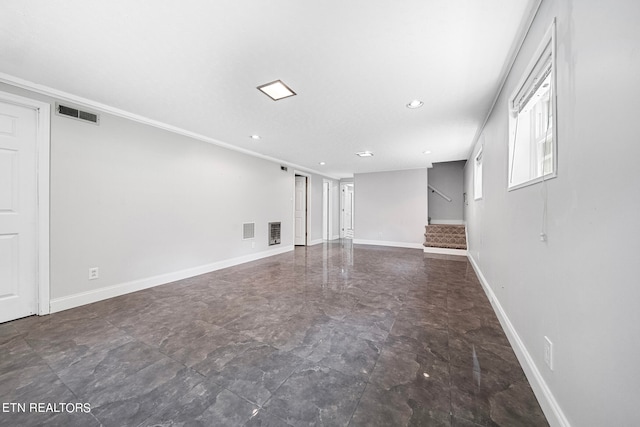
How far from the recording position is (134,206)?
306 cm

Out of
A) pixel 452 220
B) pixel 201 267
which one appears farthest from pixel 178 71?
pixel 452 220

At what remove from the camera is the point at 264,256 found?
17.3 feet

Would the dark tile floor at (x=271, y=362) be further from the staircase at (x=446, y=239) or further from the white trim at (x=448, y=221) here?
the white trim at (x=448, y=221)

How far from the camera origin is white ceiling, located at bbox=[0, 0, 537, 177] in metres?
1.42

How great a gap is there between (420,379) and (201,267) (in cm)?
365

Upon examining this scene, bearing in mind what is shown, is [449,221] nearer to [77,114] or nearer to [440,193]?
[440,193]

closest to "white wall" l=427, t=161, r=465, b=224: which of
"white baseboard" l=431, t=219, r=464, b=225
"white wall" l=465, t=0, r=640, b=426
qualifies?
"white baseboard" l=431, t=219, r=464, b=225

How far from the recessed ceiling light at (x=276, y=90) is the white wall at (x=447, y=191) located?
19.4 feet

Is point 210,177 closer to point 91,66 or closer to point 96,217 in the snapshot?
point 96,217

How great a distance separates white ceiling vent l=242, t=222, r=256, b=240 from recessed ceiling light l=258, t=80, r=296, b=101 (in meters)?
2.98

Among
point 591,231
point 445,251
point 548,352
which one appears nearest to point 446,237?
point 445,251

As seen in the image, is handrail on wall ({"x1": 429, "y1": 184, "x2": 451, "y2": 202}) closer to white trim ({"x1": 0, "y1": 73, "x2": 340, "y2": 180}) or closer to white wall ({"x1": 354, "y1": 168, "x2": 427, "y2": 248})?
white wall ({"x1": 354, "y1": 168, "x2": 427, "y2": 248})

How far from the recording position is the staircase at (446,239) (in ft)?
18.7

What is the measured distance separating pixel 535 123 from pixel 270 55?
7.01ft
